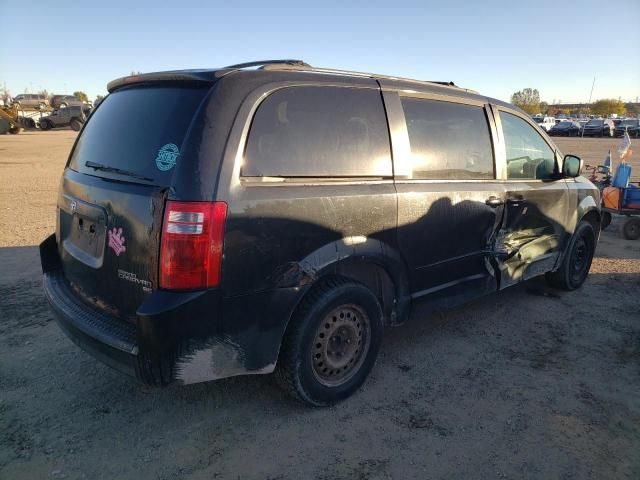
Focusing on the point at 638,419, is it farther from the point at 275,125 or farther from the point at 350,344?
the point at 275,125

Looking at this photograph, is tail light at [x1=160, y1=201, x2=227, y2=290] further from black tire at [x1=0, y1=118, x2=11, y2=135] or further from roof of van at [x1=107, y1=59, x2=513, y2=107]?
black tire at [x1=0, y1=118, x2=11, y2=135]

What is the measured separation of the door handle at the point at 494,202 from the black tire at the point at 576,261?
5.06ft

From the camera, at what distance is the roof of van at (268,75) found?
2463mm

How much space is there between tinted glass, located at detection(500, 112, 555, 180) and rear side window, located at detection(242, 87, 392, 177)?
1571 millimetres

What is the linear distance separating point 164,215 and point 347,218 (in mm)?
1057

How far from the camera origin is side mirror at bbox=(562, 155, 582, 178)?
4.40 meters

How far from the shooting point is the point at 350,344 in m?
2.98

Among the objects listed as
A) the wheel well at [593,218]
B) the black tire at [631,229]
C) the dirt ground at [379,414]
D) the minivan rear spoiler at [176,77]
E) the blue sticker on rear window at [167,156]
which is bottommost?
the dirt ground at [379,414]

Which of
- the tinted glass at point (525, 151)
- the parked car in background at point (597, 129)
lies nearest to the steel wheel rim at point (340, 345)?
the tinted glass at point (525, 151)

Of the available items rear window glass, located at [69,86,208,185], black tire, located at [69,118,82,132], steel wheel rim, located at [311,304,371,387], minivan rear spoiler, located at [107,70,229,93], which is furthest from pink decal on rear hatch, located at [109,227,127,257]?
black tire, located at [69,118,82,132]

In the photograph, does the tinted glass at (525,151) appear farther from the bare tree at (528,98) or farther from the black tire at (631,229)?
the bare tree at (528,98)

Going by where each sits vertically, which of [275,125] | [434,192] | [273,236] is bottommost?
[273,236]

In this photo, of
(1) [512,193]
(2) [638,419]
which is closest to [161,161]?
(1) [512,193]

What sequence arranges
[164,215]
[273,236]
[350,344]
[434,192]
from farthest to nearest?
[434,192] → [350,344] → [273,236] → [164,215]
